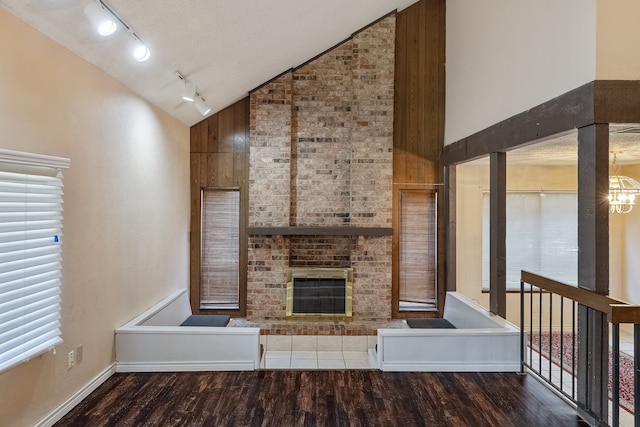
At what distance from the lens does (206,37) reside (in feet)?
11.7

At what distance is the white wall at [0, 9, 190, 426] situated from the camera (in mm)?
2467

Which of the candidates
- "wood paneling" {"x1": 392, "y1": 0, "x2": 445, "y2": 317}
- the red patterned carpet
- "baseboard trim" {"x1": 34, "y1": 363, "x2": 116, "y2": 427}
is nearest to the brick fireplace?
"wood paneling" {"x1": 392, "y1": 0, "x2": 445, "y2": 317}

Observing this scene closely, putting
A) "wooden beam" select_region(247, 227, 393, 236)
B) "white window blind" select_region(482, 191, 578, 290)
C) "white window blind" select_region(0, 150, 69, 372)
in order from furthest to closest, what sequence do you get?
"white window blind" select_region(482, 191, 578, 290) → "wooden beam" select_region(247, 227, 393, 236) → "white window blind" select_region(0, 150, 69, 372)

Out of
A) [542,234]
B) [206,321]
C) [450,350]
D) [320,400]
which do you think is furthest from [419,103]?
[320,400]

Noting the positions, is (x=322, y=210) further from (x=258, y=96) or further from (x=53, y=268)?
(x=53, y=268)

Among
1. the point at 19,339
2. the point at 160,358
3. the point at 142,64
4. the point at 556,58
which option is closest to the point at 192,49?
the point at 142,64

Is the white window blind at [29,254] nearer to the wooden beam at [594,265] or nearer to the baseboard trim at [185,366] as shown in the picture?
the baseboard trim at [185,366]

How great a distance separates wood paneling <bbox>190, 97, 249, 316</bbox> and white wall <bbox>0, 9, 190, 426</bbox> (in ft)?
3.60

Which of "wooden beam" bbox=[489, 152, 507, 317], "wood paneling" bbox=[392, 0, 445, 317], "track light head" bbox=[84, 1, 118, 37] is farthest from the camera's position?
"wood paneling" bbox=[392, 0, 445, 317]

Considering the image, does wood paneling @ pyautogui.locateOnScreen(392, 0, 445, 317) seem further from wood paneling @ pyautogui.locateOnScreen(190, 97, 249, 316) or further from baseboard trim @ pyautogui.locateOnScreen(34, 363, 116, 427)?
baseboard trim @ pyautogui.locateOnScreen(34, 363, 116, 427)

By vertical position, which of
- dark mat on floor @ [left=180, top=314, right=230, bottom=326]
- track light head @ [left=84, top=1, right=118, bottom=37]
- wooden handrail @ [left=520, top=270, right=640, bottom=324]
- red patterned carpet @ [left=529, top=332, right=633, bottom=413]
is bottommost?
red patterned carpet @ [left=529, top=332, right=633, bottom=413]

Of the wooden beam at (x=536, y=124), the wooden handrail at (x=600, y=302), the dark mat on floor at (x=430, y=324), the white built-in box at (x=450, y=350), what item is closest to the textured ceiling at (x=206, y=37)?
the wooden beam at (x=536, y=124)

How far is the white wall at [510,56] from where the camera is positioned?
301 centimetres

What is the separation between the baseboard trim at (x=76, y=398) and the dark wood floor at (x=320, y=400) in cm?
4
